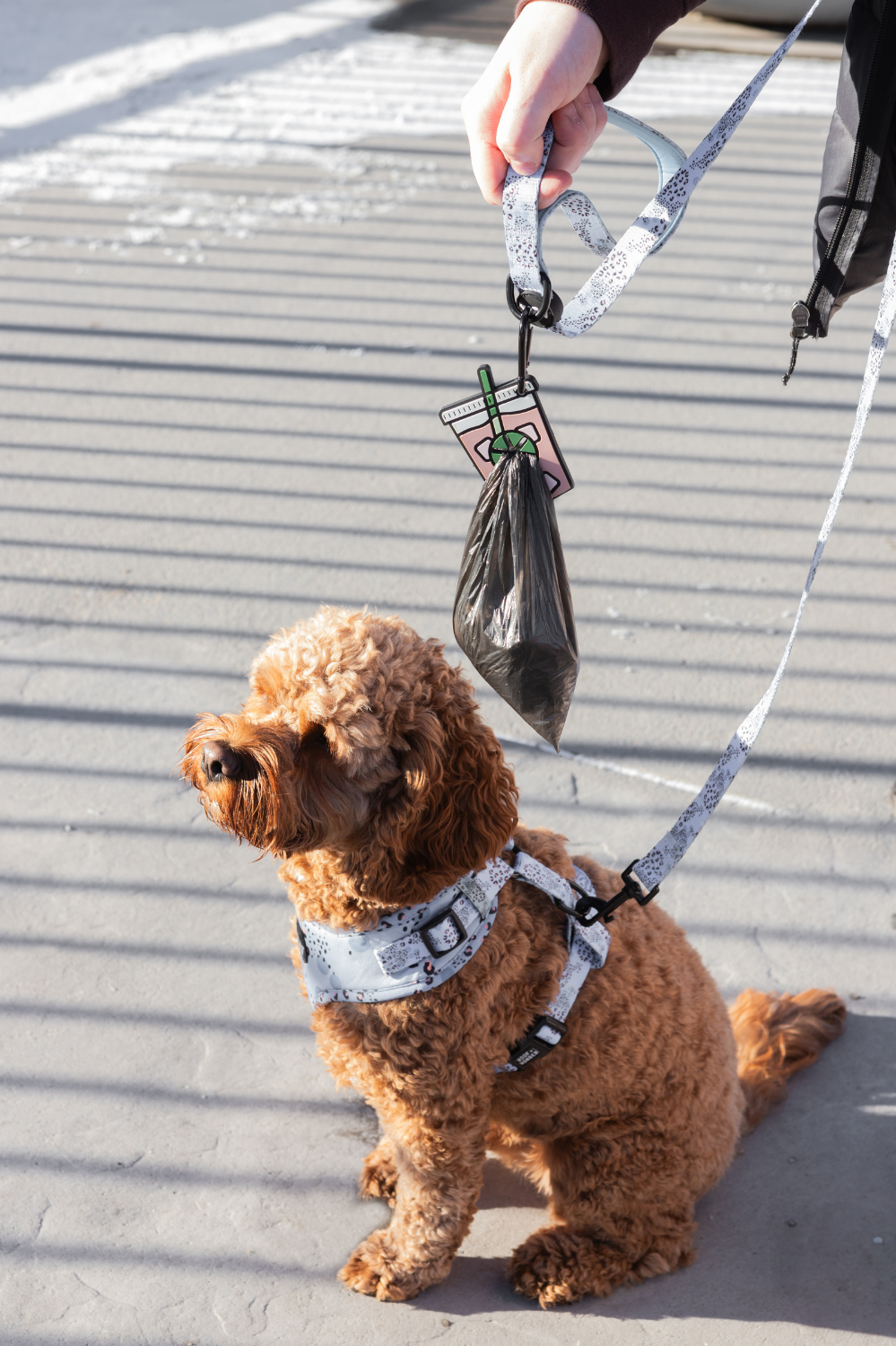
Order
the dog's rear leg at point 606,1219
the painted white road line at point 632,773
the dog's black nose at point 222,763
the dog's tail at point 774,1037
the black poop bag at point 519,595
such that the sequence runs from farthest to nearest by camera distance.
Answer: the painted white road line at point 632,773
the dog's tail at point 774,1037
the dog's rear leg at point 606,1219
the black poop bag at point 519,595
the dog's black nose at point 222,763

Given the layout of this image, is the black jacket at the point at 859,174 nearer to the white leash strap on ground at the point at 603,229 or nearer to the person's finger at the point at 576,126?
the white leash strap on ground at the point at 603,229

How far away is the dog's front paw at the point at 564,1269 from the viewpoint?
2.08m

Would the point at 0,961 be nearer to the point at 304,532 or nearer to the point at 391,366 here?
the point at 304,532

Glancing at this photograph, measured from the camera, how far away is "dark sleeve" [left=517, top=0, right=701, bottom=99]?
5.42 feet

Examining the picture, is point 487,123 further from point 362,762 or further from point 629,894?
point 629,894

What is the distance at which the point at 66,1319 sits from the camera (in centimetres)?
204

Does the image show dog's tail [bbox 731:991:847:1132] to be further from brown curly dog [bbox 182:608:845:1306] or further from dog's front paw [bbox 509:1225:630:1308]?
dog's front paw [bbox 509:1225:630:1308]

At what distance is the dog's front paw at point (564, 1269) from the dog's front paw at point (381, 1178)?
276 mm

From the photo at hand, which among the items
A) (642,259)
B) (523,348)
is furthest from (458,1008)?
(642,259)

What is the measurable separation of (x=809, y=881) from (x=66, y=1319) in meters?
1.91

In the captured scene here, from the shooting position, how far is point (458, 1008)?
6.01ft

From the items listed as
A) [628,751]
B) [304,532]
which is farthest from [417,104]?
[628,751]

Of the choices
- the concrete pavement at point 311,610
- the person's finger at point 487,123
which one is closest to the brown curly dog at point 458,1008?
the concrete pavement at point 311,610

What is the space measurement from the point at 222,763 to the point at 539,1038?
2.38 feet
